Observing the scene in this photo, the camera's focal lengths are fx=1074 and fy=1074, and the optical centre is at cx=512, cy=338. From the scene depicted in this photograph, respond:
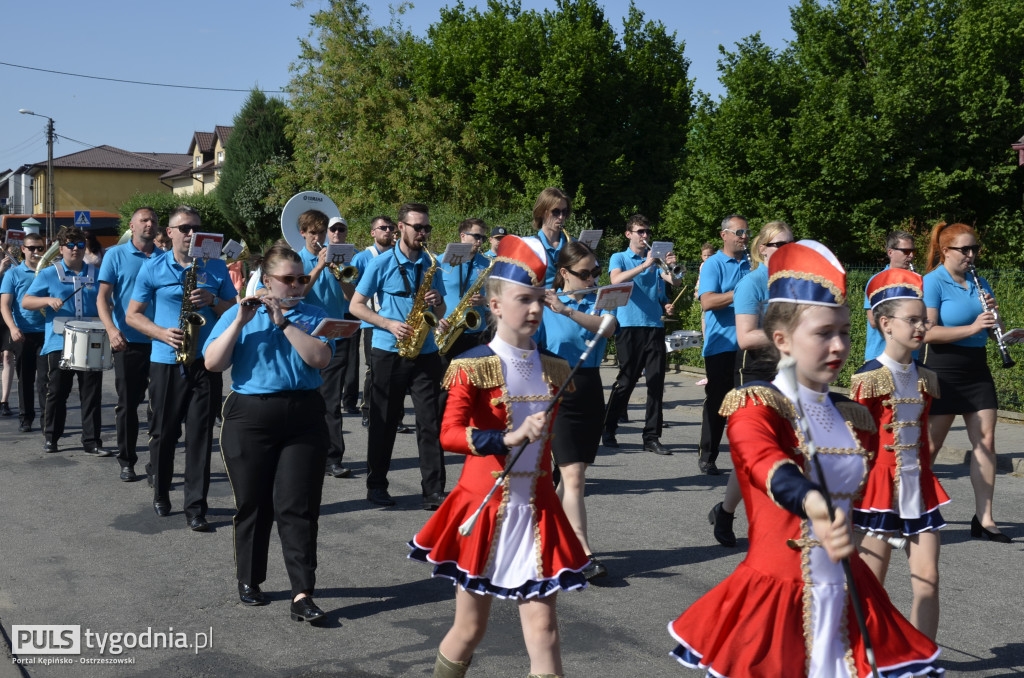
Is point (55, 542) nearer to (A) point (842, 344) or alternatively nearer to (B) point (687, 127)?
(A) point (842, 344)

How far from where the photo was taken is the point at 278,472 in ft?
17.6

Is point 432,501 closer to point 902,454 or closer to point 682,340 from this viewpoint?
point 902,454

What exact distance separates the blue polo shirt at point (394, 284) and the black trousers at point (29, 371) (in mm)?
5146

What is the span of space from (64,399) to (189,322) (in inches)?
157

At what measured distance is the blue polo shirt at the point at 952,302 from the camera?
691cm

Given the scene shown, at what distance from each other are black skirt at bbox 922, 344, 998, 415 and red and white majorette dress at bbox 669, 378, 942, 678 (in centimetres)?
422

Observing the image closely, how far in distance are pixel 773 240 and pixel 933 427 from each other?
156 cm

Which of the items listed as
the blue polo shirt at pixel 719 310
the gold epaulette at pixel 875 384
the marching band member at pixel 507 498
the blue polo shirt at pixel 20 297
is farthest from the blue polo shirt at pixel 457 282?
the marching band member at pixel 507 498

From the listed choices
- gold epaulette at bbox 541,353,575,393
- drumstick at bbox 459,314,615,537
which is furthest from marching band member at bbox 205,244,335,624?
drumstick at bbox 459,314,615,537

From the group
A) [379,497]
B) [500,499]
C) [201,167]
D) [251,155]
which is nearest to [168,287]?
[379,497]

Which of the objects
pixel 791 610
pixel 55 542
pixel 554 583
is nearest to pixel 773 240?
pixel 554 583

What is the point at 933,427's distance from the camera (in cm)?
681

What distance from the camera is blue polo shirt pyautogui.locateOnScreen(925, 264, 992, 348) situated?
691cm

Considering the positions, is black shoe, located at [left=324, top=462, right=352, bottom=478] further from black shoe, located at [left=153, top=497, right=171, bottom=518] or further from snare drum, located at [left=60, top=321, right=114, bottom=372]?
snare drum, located at [left=60, top=321, right=114, bottom=372]
